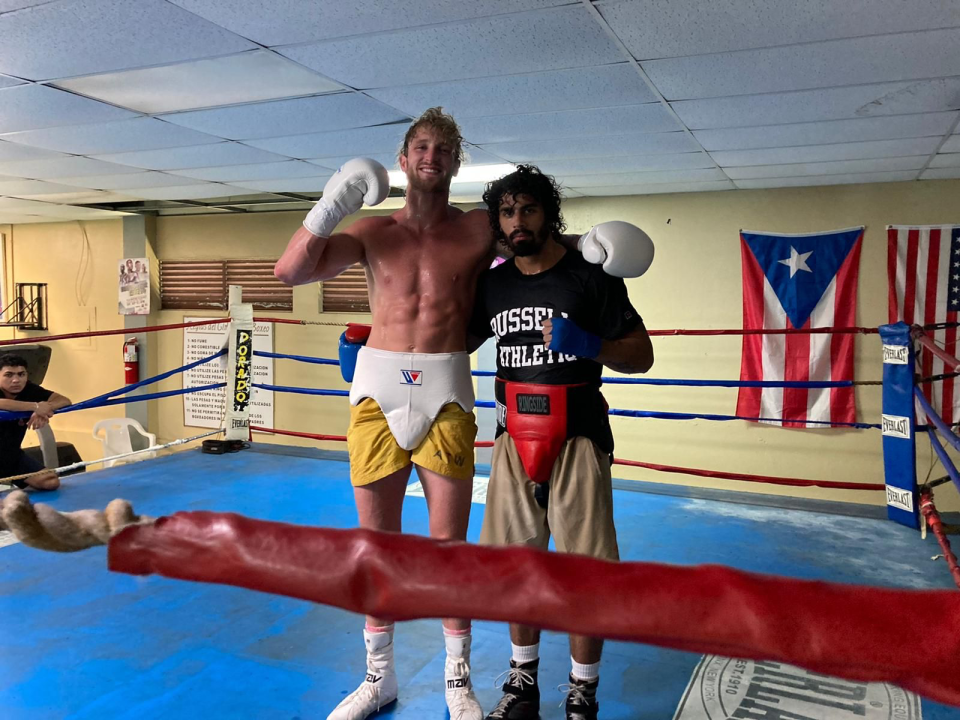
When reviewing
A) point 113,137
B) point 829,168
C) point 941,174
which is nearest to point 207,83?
point 113,137

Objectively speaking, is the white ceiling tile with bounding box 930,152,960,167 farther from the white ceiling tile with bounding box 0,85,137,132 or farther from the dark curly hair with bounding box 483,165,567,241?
the white ceiling tile with bounding box 0,85,137,132

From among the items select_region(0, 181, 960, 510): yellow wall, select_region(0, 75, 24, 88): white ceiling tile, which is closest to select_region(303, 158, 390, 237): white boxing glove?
select_region(0, 75, 24, 88): white ceiling tile

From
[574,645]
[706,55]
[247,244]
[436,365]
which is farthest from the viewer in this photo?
[247,244]

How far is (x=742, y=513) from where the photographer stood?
3.21m

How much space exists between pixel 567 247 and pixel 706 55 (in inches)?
41.0

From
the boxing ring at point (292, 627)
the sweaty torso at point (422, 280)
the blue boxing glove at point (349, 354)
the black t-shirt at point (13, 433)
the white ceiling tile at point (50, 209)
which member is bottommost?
the boxing ring at point (292, 627)

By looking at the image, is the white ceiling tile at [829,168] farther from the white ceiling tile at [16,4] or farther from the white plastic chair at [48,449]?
the white plastic chair at [48,449]

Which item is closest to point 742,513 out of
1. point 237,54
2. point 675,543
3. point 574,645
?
point 675,543

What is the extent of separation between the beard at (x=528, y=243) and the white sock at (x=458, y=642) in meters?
0.88

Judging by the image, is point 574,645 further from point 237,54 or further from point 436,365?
point 237,54

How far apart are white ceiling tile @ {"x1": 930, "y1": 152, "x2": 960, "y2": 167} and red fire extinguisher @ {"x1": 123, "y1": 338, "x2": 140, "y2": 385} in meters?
6.37

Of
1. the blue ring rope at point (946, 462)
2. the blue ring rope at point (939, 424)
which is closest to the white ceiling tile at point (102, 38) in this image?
the blue ring rope at point (939, 424)

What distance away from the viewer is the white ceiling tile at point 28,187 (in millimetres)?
4832

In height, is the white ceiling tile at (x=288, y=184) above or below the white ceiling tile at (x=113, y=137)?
above
